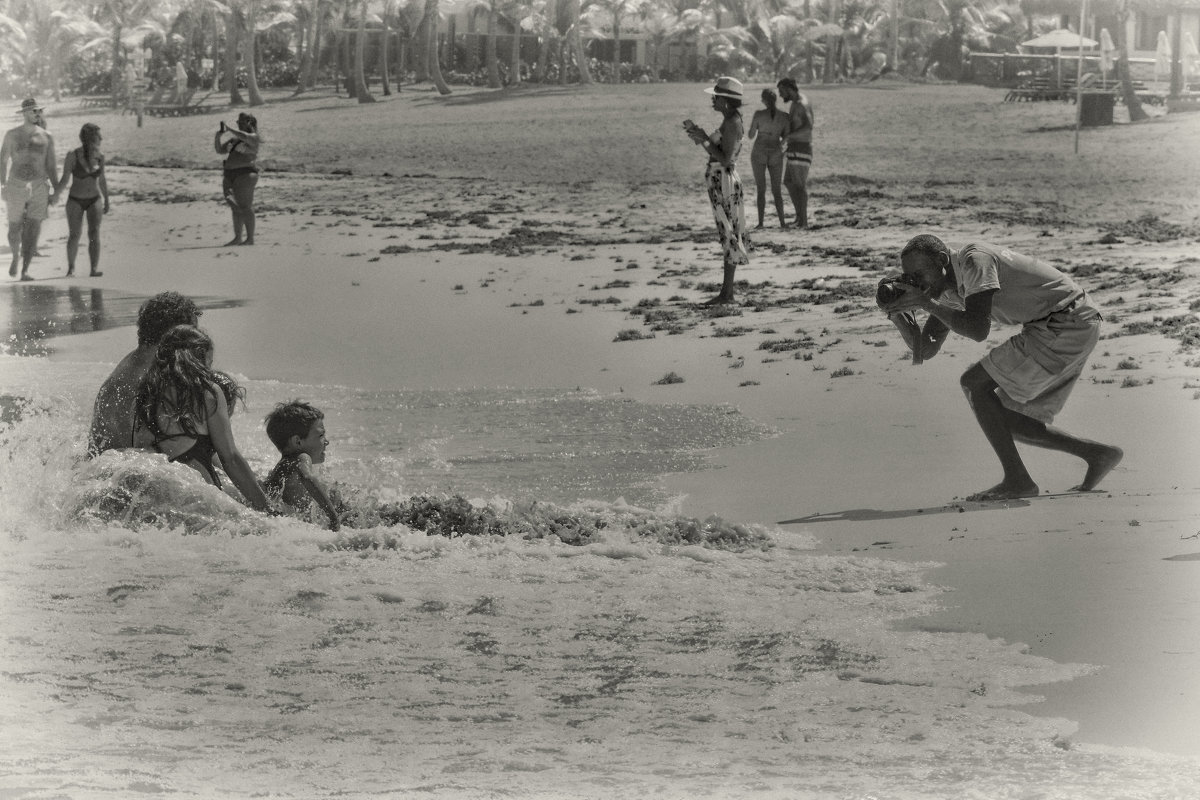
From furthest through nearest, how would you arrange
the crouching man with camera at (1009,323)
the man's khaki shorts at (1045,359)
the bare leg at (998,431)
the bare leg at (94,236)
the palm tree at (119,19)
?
the palm tree at (119,19) < the bare leg at (94,236) < the bare leg at (998,431) < the man's khaki shorts at (1045,359) < the crouching man with camera at (1009,323)

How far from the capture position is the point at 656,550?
5438 millimetres

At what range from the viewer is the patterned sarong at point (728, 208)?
33.5ft

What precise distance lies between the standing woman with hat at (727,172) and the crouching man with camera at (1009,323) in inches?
174

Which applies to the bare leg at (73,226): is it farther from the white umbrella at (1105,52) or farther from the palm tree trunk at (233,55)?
the palm tree trunk at (233,55)

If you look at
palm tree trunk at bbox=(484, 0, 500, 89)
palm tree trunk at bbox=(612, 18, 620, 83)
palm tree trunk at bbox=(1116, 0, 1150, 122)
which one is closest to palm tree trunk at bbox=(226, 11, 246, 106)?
palm tree trunk at bbox=(484, 0, 500, 89)

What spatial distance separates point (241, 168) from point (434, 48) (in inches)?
785

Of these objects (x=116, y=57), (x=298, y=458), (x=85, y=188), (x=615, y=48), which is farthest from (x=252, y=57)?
(x=298, y=458)

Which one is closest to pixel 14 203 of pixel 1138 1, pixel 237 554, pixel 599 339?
pixel 599 339

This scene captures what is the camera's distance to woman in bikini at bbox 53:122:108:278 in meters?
11.8

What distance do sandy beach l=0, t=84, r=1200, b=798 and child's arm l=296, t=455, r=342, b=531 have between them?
0.43ft

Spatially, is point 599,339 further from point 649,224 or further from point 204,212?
point 204,212

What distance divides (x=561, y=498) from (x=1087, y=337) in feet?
7.21

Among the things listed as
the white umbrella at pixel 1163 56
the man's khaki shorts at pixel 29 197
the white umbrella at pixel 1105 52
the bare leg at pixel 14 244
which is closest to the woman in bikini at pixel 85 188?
the man's khaki shorts at pixel 29 197

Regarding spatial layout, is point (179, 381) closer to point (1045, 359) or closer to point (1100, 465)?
point (1045, 359)
